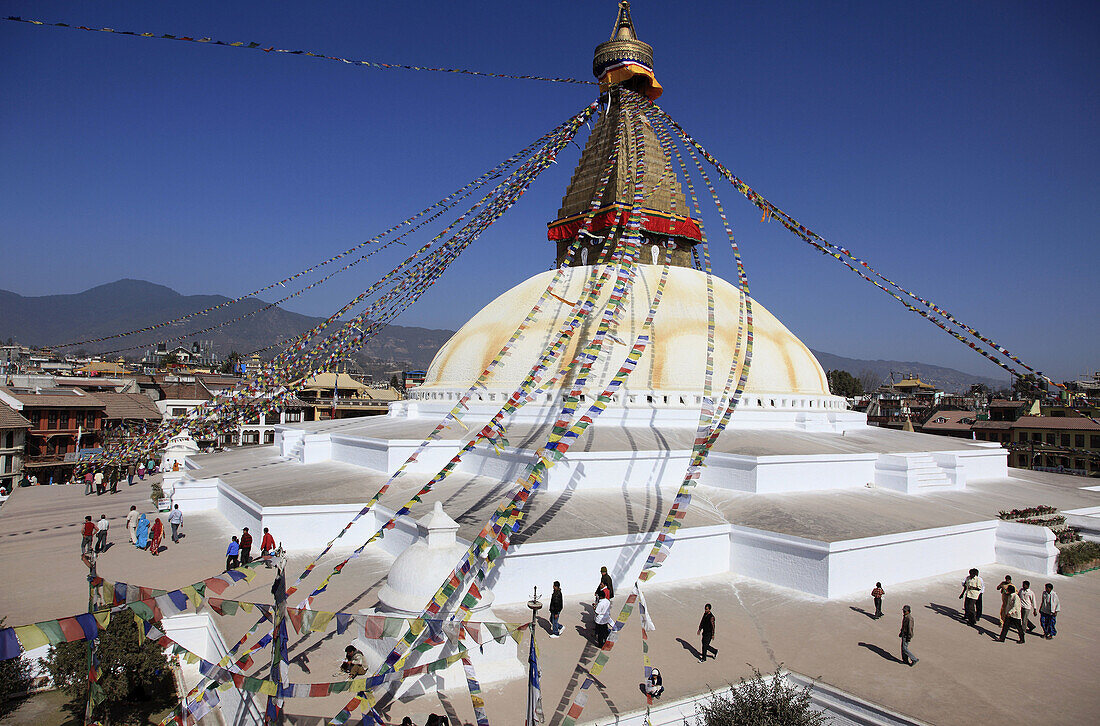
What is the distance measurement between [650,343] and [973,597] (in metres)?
7.15

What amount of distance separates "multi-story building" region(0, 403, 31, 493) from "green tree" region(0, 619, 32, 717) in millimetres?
18421

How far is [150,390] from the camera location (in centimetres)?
3891

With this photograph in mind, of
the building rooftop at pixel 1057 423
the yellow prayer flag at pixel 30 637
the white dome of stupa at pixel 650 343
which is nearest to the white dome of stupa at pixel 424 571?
the yellow prayer flag at pixel 30 637

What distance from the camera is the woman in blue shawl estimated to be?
10.5 meters

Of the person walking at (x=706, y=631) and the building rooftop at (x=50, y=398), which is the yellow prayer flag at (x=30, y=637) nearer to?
the person walking at (x=706, y=631)

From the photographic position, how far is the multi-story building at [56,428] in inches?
931

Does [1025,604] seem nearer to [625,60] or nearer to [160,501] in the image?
[625,60]

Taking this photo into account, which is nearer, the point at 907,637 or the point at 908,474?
A: the point at 907,637

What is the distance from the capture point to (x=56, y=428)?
2477 centimetres

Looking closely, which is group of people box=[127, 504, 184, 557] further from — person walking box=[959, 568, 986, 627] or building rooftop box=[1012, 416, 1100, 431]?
building rooftop box=[1012, 416, 1100, 431]

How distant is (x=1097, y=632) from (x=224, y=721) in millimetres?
9457

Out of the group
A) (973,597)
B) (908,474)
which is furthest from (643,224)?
(973,597)

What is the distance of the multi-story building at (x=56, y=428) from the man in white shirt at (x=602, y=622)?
2276 centimetres

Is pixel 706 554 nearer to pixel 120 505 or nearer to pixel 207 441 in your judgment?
pixel 120 505
